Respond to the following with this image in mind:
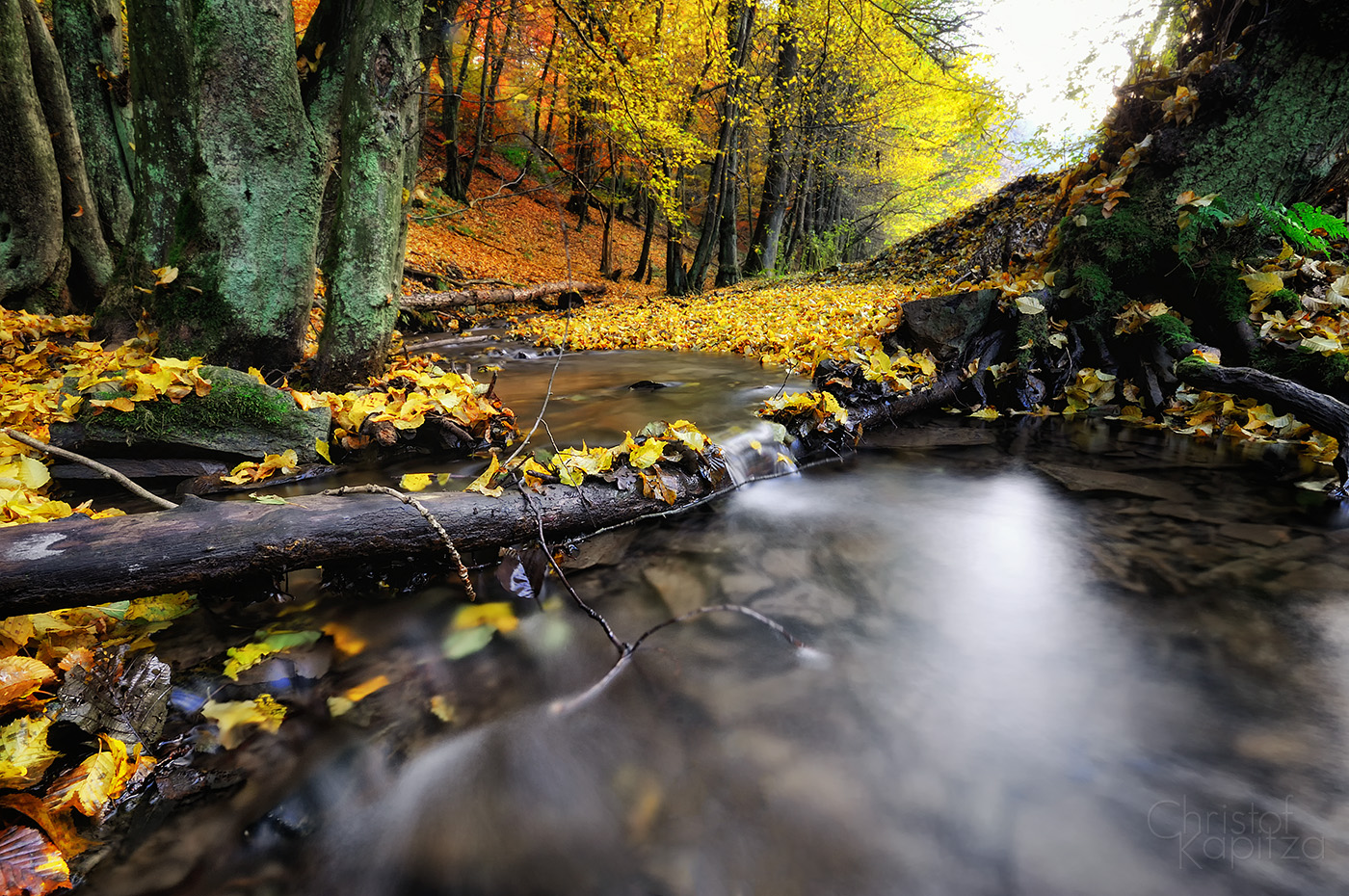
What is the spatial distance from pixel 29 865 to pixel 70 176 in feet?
25.3

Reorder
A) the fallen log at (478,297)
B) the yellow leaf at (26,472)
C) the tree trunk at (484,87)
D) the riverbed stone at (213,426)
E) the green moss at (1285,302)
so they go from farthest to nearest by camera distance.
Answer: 1. the tree trunk at (484,87)
2. the fallen log at (478,297)
3. the green moss at (1285,302)
4. the riverbed stone at (213,426)
5. the yellow leaf at (26,472)

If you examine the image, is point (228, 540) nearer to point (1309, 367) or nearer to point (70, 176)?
point (1309, 367)

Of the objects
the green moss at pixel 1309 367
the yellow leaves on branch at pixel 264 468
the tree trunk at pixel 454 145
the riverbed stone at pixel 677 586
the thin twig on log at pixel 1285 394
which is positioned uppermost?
the tree trunk at pixel 454 145

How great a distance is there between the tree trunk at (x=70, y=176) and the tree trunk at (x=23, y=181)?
25 cm

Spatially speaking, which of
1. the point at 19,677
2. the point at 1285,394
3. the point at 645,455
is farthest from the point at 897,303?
the point at 19,677

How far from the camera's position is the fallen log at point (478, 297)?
9609 millimetres

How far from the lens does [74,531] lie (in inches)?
56.2

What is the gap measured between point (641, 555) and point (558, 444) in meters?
1.58

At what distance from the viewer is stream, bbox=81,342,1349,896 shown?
1.23 m

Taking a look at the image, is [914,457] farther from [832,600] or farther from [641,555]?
[641,555]

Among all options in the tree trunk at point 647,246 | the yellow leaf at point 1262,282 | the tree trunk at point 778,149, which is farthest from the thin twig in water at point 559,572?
the tree trunk at point 647,246

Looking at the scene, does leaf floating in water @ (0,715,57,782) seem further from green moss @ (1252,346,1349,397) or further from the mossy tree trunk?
green moss @ (1252,346,1349,397)

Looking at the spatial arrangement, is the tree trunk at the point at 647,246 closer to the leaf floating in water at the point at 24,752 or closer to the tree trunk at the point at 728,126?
the tree trunk at the point at 728,126

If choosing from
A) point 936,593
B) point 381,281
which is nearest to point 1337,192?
point 936,593
